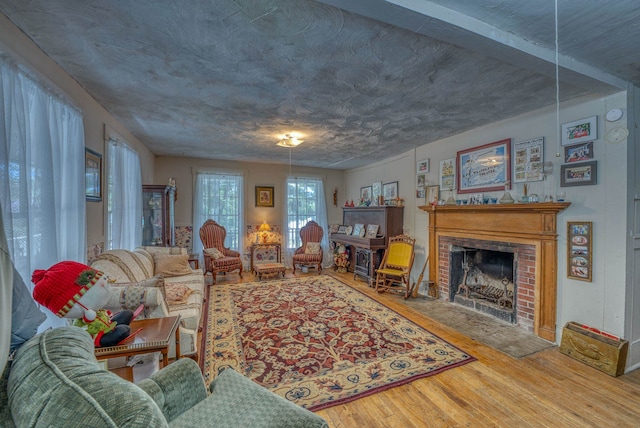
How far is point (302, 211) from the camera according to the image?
664cm

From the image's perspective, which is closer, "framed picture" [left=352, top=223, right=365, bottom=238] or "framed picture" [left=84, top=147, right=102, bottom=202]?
Result: "framed picture" [left=84, top=147, right=102, bottom=202]

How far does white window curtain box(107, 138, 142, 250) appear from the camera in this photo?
304 cm

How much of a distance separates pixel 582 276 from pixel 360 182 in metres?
4.43

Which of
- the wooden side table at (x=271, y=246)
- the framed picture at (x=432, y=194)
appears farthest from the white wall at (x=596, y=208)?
the wooden side table at (x=271, y=246)

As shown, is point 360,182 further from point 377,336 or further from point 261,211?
point 377,336

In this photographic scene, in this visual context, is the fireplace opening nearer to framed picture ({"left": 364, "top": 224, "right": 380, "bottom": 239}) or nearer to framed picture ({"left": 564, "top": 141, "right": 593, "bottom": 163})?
framed picture ({"left": 564, "top": 141, "right": 593, "bottom": 163})

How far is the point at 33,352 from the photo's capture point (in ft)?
2.65

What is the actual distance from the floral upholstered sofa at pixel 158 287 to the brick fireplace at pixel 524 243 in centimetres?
341

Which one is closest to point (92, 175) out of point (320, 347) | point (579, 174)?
point (320, 347)

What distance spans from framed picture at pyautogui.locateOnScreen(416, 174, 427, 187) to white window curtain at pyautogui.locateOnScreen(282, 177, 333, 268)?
2684mm

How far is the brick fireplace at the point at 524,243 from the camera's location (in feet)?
9.19

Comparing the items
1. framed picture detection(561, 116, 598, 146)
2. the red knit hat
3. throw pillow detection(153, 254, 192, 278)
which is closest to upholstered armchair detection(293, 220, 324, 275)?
throw pillow detection(153, 254, 192, 278)

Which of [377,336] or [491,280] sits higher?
[491,280]

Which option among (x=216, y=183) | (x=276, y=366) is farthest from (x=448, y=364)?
(x=216, y=183)
